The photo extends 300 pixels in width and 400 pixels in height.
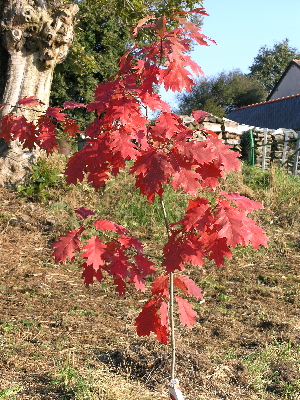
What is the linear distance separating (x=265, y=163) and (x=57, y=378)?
10.1m

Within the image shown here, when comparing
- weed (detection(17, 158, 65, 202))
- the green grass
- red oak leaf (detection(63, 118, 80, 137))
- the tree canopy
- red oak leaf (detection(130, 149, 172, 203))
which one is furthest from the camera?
the tree canopy

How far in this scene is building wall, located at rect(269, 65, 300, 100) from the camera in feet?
90.7

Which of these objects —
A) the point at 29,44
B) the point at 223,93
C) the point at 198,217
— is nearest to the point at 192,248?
the point at 198,217

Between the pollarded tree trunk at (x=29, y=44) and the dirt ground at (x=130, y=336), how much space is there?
2775mm

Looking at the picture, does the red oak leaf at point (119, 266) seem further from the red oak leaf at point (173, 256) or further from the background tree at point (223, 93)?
the background tree at point (223, 93)

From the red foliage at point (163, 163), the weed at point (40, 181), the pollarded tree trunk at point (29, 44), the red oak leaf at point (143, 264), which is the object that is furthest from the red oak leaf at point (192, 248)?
the pollarded tree trunk at point (29, 44)

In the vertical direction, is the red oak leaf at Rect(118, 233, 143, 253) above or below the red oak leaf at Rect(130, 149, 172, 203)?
below

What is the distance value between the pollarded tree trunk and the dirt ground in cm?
277

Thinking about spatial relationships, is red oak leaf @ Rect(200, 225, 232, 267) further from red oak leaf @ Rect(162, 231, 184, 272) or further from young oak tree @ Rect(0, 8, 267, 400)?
red oak leaf @ Rect(162, 231, 184, 272)

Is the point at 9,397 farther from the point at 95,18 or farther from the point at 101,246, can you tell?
the point at 95,18

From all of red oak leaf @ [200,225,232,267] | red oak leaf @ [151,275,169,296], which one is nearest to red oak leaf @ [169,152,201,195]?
red oak leaf @ [200,225,232,267]

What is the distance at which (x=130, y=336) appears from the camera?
11.2 ft

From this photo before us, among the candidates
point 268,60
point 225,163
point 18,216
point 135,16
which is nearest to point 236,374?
point 225,163

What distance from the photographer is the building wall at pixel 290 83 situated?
27.7 metres
